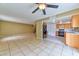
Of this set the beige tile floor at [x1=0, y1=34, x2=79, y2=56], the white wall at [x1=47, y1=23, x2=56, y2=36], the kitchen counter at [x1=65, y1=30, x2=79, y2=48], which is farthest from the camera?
the white wall at [x1=47, y1=23, x2=56, y2=36]

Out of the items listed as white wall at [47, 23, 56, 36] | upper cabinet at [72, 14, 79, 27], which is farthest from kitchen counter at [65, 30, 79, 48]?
white wall at [47, 23, 56, 36]

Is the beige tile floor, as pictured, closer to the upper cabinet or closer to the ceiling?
the upper cabinet

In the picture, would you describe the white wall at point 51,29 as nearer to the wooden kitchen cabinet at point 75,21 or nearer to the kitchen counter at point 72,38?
the kitchen counter at point 72,38

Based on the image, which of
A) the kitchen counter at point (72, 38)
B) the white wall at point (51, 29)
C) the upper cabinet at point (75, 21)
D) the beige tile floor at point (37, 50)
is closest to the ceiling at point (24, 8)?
the upper cabinet at point (75, 21)

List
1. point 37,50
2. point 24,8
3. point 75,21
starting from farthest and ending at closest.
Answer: point 75,21 < point 24,8 < point 37,50

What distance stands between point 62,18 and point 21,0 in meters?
3.86

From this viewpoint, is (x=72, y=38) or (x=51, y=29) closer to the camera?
(x=72, y=38)

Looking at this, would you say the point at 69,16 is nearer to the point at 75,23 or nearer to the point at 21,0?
the point at 75,23

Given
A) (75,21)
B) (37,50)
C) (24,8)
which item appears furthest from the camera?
(75,21)

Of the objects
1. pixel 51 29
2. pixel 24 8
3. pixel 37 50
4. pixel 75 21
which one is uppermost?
pixel 24 8

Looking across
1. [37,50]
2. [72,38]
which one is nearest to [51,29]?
[72,38]

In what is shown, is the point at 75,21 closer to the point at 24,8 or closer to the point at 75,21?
the point at 75,21

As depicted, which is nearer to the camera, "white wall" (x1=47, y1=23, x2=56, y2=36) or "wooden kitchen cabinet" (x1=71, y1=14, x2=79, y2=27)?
"wooden kitchen cabinet" (x1=71, y1=14, x2=79, y2=27)

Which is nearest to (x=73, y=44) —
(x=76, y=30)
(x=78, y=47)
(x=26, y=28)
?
(x=78, y=47)
